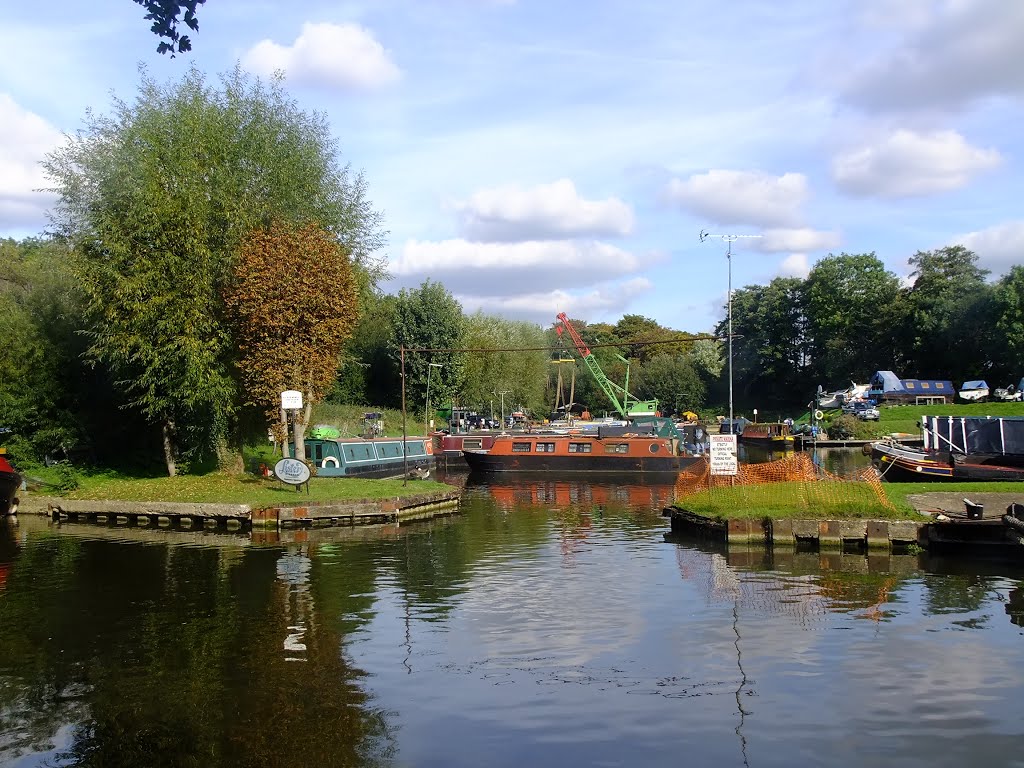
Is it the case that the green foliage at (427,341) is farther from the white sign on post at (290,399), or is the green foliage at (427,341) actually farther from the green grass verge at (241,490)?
the white sign on post at (290,399)

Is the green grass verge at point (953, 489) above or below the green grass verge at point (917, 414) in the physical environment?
below

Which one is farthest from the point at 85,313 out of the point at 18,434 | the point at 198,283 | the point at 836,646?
the point at 836,646

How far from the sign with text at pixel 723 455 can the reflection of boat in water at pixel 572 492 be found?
25.7 feet

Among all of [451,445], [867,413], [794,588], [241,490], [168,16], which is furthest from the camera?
[867,413]

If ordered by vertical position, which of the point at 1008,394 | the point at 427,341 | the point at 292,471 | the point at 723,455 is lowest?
the point at 292,471

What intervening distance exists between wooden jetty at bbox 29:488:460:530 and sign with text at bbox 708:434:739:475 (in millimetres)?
9986

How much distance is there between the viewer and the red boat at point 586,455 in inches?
1788

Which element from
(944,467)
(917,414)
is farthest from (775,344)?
(944,467)

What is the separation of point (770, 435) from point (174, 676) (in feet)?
215

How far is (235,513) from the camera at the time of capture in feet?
85.1

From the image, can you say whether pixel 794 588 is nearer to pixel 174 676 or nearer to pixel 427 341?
pixel 174 676

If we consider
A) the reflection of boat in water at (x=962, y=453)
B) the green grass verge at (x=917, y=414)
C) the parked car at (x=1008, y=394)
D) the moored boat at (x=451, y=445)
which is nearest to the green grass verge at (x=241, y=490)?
the reflection of boat in water at (x=962, y=453)

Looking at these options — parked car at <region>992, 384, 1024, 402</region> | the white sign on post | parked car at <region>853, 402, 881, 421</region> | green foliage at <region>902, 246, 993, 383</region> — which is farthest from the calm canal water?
green foliage at <region>902, 246, 993, 383</region>

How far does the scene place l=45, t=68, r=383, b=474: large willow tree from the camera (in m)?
29.3
